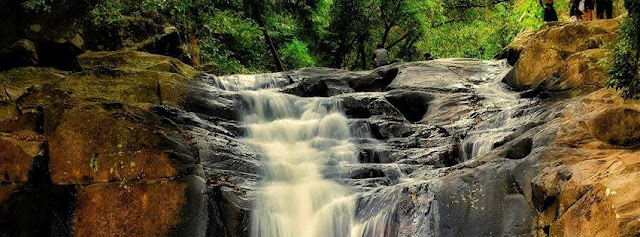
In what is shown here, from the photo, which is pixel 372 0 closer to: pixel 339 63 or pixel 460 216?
pixel 339 63

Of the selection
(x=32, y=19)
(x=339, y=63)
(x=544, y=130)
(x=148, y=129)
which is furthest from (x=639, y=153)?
(x=339, y=63)

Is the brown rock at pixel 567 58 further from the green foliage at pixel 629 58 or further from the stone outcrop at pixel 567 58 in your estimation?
the green foliage at pixel 629 58

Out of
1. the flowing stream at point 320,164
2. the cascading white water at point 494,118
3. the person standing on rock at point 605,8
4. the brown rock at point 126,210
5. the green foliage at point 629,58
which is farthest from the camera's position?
the person standing on rock at point 605,8

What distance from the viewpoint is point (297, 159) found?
10.2 metres

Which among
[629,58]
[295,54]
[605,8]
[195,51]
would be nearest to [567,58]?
[605,8]

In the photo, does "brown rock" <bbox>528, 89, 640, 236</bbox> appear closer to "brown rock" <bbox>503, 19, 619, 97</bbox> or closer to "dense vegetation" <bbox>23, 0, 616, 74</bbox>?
"brown rock" <bbox>503, 19, 619, 97</bbox>

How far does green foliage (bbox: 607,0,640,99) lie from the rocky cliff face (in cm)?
32

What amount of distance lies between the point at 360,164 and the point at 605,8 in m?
8.67

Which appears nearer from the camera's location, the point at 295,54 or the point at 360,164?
the point at 360,164

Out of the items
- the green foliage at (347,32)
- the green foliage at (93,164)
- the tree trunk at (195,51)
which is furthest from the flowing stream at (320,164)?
the green foliage at (347,32)

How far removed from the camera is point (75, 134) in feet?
23.2

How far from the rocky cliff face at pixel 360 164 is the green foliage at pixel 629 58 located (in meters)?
0.32

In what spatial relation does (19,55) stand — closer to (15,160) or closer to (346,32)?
(15,160)

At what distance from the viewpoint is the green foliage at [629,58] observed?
5.89 meters
